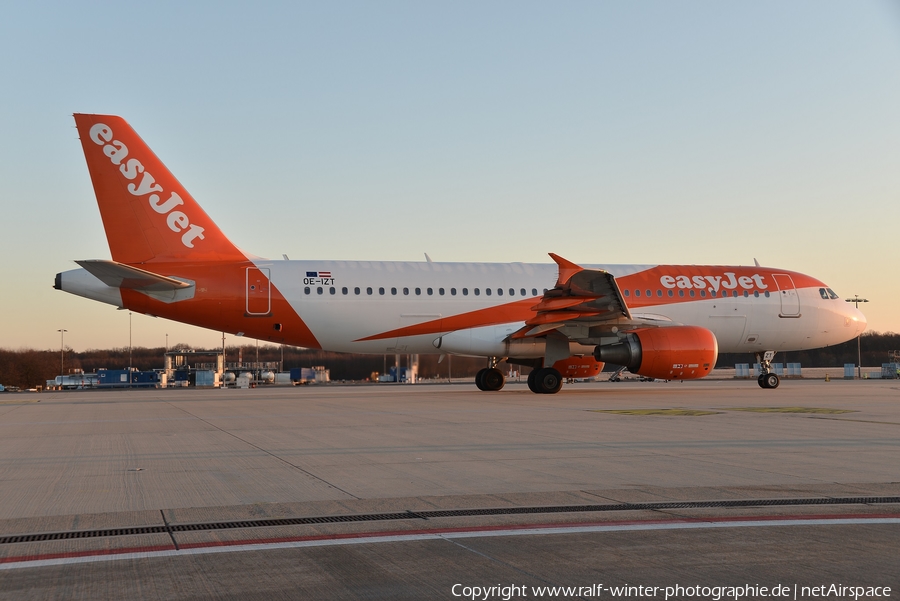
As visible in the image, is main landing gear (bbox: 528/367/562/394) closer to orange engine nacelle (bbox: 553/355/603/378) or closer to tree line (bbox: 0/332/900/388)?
orange engine nacelle (bbox: 553/355/603/378)

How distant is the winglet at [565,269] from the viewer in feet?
72.1

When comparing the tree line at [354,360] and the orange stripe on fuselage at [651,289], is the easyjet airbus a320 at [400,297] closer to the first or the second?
the orange stripe on fuselage at [651,289]

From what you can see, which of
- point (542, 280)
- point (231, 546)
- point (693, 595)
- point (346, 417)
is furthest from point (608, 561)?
point (542, 280)

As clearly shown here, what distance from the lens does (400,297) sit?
78.0ft

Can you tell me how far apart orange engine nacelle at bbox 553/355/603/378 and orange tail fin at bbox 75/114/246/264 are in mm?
10778

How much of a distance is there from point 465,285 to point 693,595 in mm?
20433

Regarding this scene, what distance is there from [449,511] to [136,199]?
1832 cm

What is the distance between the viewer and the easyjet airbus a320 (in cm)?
2181

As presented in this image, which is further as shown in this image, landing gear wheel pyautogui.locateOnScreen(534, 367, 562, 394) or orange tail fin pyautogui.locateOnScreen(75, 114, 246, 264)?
landing gear wheel pyautogui.locateOnScreen(534, 367, 562, 394)

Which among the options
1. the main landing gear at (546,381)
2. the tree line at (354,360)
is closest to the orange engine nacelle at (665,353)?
the main landing gear at (546,381)

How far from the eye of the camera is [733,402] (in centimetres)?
1969

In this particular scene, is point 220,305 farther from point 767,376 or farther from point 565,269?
point 767,376

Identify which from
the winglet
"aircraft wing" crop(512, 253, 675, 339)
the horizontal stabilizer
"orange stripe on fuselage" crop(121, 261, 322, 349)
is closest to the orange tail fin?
"orange stripe on fuselage" crop(121, 261, 322, 349)

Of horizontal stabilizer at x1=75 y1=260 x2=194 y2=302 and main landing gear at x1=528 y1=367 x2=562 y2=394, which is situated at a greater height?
horizontal stabilizer at x1=75 y1=260 x2=194 y2=302
